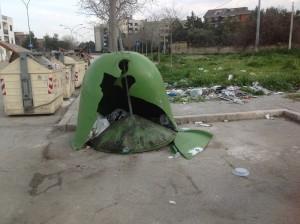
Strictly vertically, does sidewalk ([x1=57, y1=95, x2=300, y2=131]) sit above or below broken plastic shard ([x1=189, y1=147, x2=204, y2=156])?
above

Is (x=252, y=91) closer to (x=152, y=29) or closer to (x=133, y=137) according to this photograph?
(x=133, y=137)

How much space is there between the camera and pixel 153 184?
3.98 metres

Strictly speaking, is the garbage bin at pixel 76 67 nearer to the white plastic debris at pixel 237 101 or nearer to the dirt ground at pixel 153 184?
the white plastic debris at pixel 237 101

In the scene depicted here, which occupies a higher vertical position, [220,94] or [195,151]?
[220,94]

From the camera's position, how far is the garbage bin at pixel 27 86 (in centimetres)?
771

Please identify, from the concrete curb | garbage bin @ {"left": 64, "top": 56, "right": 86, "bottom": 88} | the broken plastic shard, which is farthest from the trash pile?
garbage bin @ {"left": 64, "top": 56, "right": 86, "bottom": 88}

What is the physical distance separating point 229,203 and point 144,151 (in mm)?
1926

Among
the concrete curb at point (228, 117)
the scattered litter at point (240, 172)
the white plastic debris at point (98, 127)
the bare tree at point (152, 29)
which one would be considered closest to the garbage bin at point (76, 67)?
the concrete curb at point (228, 117)

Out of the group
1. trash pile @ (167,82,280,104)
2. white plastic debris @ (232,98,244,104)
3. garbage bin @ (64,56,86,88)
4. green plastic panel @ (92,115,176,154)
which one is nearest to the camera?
green plastic panel @ (92,115,176,154)

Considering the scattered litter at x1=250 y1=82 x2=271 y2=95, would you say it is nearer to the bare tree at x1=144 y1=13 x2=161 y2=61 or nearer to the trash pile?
the trash pile

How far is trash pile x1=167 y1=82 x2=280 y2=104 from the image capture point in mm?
9062

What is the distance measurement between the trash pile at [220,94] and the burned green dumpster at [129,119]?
130 inches

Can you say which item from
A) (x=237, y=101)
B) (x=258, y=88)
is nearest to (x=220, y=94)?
(x=237, y=101)

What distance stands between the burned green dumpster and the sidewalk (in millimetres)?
1348
